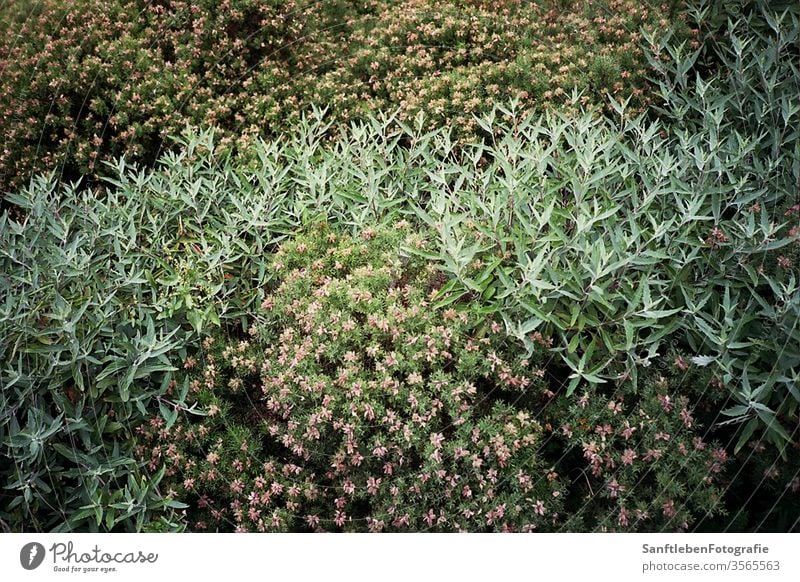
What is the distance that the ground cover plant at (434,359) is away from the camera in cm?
204

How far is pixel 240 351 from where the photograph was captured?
2.27 metres

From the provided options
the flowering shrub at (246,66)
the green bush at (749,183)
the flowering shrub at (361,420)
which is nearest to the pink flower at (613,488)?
the flowering shrub at (361,420)

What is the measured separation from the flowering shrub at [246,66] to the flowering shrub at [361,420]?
115 cm

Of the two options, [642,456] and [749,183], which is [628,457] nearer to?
[642,456]

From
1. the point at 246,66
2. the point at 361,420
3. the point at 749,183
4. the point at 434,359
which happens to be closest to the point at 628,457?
the point at 434,359

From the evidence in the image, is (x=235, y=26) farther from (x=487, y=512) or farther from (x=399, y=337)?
(x=487, y=512)

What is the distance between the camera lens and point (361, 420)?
204 cm

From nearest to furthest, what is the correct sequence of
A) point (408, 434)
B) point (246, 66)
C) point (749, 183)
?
point (408, 434) → point (749, 183) → point (246, 66)

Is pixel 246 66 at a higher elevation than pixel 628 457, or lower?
higher

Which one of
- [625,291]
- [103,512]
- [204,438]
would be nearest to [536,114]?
[625,291]

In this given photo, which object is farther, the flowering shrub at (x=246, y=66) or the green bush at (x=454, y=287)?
the flowering shrub at (x=246, y=66)

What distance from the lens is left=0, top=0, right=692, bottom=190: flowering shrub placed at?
124 inches

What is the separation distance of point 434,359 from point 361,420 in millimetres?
258

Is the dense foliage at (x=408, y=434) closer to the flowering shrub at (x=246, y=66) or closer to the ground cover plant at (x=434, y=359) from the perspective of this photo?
the ground cover plant at (x=434, y=359)
